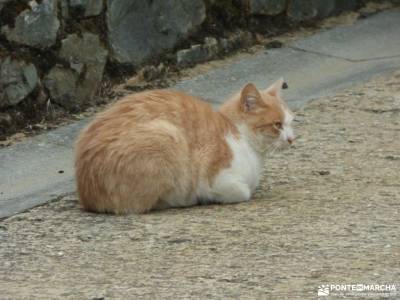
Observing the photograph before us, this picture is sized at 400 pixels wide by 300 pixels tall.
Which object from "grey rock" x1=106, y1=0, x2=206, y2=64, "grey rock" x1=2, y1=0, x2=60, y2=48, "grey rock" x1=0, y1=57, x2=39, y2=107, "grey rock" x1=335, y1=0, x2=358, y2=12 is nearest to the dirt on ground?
"grey rock" x1=0, y1=57, x2=39, y2=107

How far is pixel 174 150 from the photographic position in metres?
6.38

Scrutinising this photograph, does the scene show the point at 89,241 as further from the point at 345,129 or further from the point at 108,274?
the point at 345,129

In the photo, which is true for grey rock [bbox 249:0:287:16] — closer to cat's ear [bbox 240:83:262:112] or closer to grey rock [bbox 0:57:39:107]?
grey rock [bbox 0:57:39:107]

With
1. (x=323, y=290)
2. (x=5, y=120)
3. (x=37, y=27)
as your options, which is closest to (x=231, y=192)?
(x=323, y=290)

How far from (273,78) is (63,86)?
1.82 meters

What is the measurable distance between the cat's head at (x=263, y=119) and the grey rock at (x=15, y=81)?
192 cm

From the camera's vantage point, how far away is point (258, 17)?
1012cm

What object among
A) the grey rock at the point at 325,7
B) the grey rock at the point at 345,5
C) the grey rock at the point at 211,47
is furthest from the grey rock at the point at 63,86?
the grey rock at the point at 345,5

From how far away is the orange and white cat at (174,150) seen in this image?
20.6ft

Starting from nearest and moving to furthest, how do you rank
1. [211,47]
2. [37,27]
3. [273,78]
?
[37,27] < [273,78] < [211,47]

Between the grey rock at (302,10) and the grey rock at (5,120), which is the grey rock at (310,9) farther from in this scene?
the grey rock at (5,120)

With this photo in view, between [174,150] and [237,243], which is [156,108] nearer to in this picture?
[174,150]

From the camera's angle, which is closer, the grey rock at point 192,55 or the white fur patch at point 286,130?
the white fur patch at point 286,130

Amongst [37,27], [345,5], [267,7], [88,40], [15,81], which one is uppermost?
[37,27]
